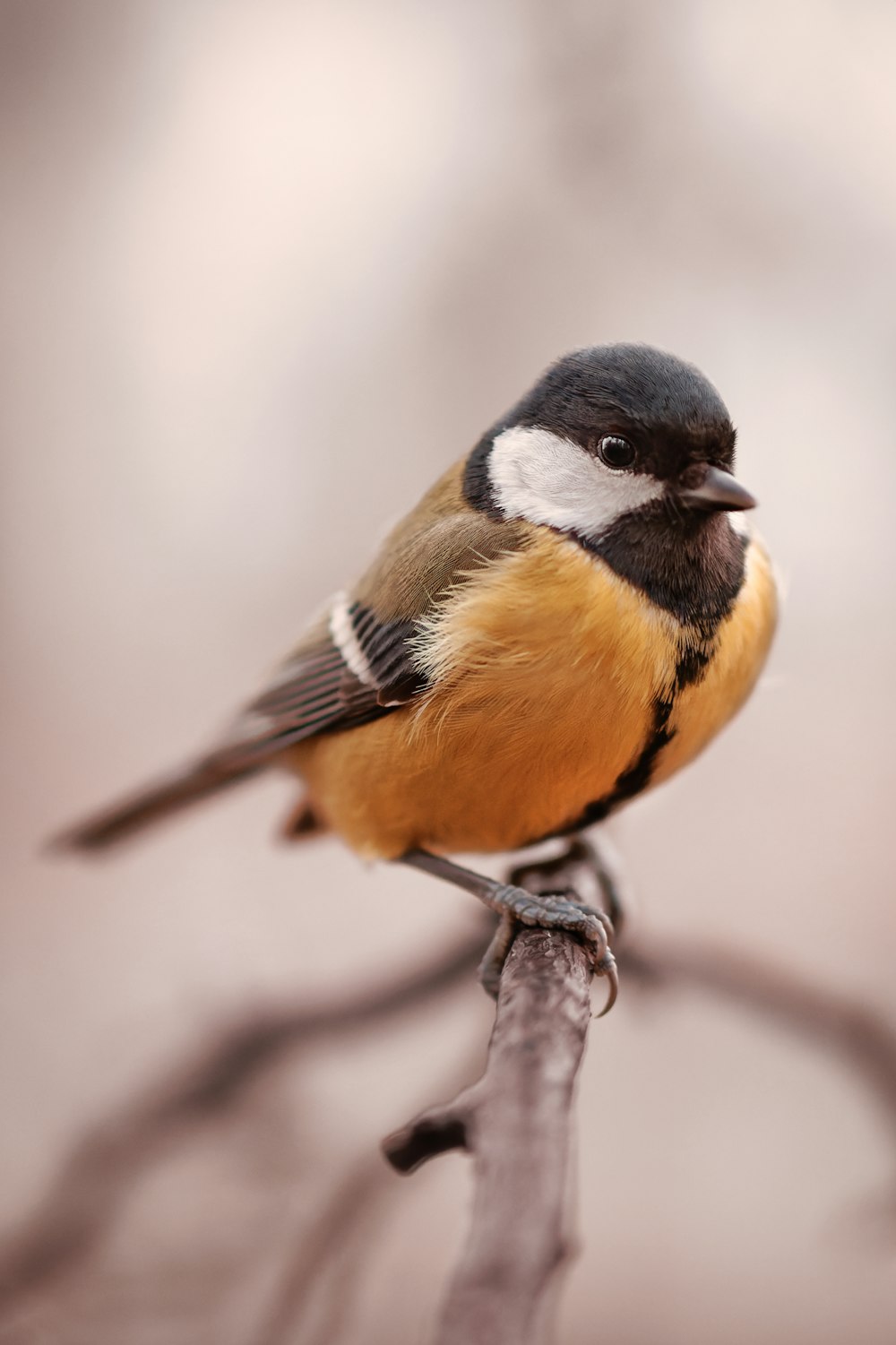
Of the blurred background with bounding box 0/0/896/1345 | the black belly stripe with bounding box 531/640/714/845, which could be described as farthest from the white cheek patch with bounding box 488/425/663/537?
the blurred background with bounding box 0/0/896/1345

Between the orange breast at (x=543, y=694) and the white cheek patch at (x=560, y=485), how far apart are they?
0.16 ft

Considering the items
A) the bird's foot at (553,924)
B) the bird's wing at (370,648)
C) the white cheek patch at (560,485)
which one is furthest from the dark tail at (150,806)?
the white cheek patch at (560,485)

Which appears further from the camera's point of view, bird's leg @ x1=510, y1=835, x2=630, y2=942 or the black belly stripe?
bird's leg @ x1=510, y1=835, x2=630, y2=942

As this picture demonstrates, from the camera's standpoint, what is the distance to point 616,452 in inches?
69.9

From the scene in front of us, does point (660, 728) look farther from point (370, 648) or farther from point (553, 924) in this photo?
point (370, 648)

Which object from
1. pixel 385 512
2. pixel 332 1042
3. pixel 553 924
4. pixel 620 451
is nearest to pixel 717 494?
pixel 620 451

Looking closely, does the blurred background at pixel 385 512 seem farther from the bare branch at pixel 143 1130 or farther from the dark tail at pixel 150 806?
the dark tail at pixel 150 806

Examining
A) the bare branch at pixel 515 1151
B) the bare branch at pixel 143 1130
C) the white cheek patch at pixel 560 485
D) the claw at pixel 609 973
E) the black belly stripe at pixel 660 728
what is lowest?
the bare branch at pixel 143 1130

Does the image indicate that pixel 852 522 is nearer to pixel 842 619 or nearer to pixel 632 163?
pixel 842 619

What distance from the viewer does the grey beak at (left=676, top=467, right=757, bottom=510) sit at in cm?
167

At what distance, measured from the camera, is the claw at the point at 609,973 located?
1776mm

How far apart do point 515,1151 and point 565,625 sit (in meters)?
0.83

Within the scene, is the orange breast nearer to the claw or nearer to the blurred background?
the claw

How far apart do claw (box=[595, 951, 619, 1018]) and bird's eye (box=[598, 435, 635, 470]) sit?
28.6 inches
